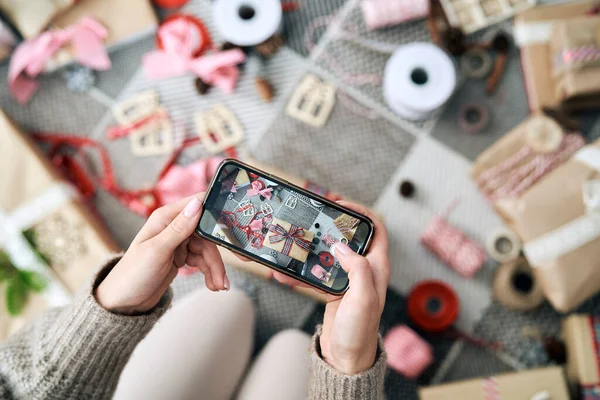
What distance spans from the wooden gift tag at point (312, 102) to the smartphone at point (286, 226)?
18.2 inches

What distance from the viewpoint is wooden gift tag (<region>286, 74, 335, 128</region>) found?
0.97 meters

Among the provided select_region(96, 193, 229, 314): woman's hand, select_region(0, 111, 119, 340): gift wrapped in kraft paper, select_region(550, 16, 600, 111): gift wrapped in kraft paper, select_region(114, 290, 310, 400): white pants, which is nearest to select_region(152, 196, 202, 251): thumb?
select_region(96, 193, 229, 314): woman's hand

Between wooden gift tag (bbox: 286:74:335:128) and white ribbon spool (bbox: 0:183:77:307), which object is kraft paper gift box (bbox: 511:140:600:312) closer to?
wooden gift tag (bbox: 286:74:335:128)

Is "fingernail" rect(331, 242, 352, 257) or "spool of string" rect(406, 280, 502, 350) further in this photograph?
"spool of string" rect(406, 280, 502, 350)

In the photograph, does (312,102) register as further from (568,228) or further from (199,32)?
(568,228)

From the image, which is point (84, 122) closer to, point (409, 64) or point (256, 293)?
point (256, 293)

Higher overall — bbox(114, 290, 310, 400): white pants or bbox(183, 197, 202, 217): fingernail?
bbox(183, 197, 202, 217): fingernail

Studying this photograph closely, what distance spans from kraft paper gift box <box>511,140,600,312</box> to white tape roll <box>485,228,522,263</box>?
5 cm

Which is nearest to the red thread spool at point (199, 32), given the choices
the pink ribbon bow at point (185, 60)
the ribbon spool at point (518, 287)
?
the pink ribbon bow at point (185, 60)

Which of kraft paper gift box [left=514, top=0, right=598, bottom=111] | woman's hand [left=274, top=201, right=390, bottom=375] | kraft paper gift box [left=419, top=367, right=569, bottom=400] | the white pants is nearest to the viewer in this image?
woman's hand [left=274, top=201, right=390, bottom=375]

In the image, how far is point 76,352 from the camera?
542mm

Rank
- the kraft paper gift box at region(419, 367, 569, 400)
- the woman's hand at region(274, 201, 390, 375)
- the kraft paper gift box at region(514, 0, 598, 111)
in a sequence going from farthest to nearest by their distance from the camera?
the kraft paper gift box at region(514, 0, 598, 111), the kraft paper gift box at region(419, 367, 569, 400), the woman's hand at region(274, 201, 390, 375)

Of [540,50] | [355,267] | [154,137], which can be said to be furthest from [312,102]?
[355,267]

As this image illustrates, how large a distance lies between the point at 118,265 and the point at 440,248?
62 cm
